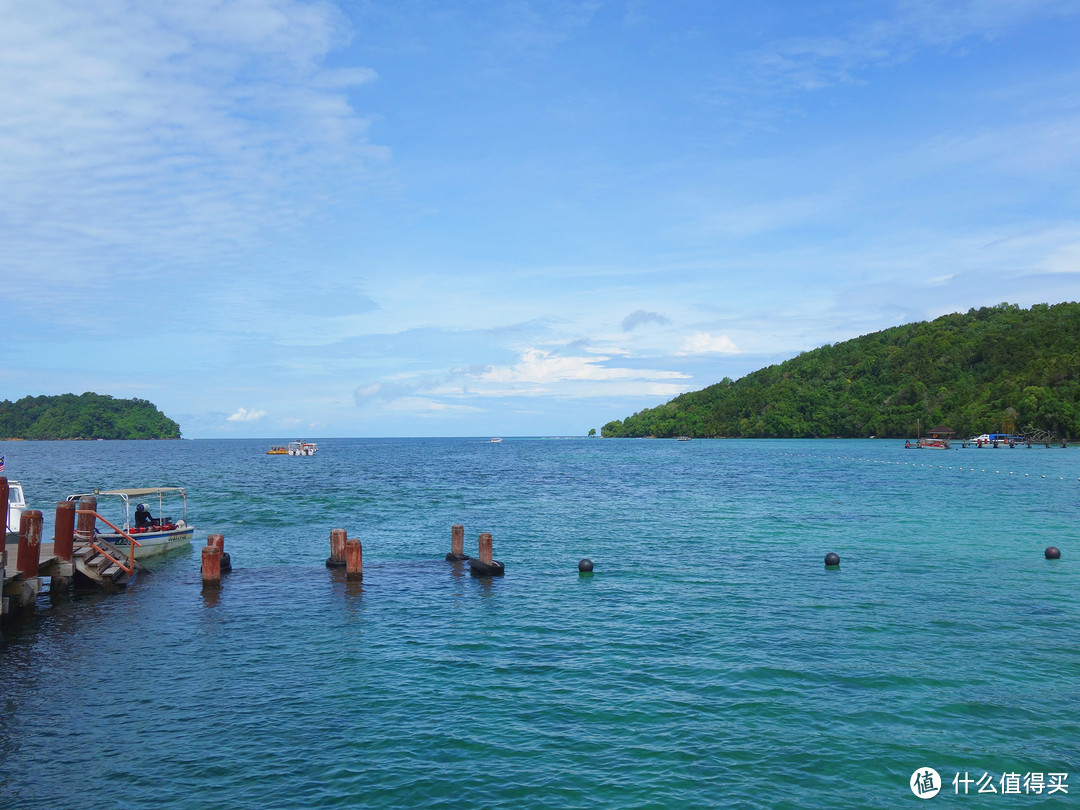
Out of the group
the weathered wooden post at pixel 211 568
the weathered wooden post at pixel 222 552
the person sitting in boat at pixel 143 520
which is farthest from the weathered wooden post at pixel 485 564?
the person sitting in boat at pixel 143 520

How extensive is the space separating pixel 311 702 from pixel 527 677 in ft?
16.9

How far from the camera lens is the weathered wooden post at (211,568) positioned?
27.8 meters

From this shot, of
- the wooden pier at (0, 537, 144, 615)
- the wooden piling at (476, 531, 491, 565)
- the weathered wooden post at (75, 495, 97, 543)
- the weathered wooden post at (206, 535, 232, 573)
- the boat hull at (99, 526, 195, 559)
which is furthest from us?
the boat hull at (99, 526, 195, 559)

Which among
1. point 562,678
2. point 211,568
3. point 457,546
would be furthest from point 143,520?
point 562,678

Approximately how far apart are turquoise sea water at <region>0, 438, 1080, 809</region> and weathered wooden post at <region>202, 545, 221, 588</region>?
710 mm

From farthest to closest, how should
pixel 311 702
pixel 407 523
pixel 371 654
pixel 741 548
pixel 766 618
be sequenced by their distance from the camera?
pixel 407 523, pixel 741 548, pixel 766 618, pixel 371 654, pixel 311 702

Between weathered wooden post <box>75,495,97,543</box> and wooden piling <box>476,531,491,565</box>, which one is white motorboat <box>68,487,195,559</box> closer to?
weathered wooden post <box>75,495,97,543</box>

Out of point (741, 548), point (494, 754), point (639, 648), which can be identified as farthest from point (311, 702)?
point (741, 548)

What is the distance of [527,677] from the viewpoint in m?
17.7

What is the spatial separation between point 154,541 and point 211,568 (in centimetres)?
1091

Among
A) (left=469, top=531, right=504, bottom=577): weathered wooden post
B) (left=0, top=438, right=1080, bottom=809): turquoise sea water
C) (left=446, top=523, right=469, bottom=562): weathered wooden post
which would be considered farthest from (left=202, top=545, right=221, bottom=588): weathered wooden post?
(left=469, top=531, right=504, bottom=577): weathered wooden post

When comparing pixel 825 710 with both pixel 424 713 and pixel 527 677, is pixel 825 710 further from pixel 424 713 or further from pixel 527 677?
pixel 424 713

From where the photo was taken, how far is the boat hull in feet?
112

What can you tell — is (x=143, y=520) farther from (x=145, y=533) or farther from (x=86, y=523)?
(x=86, y=523)
